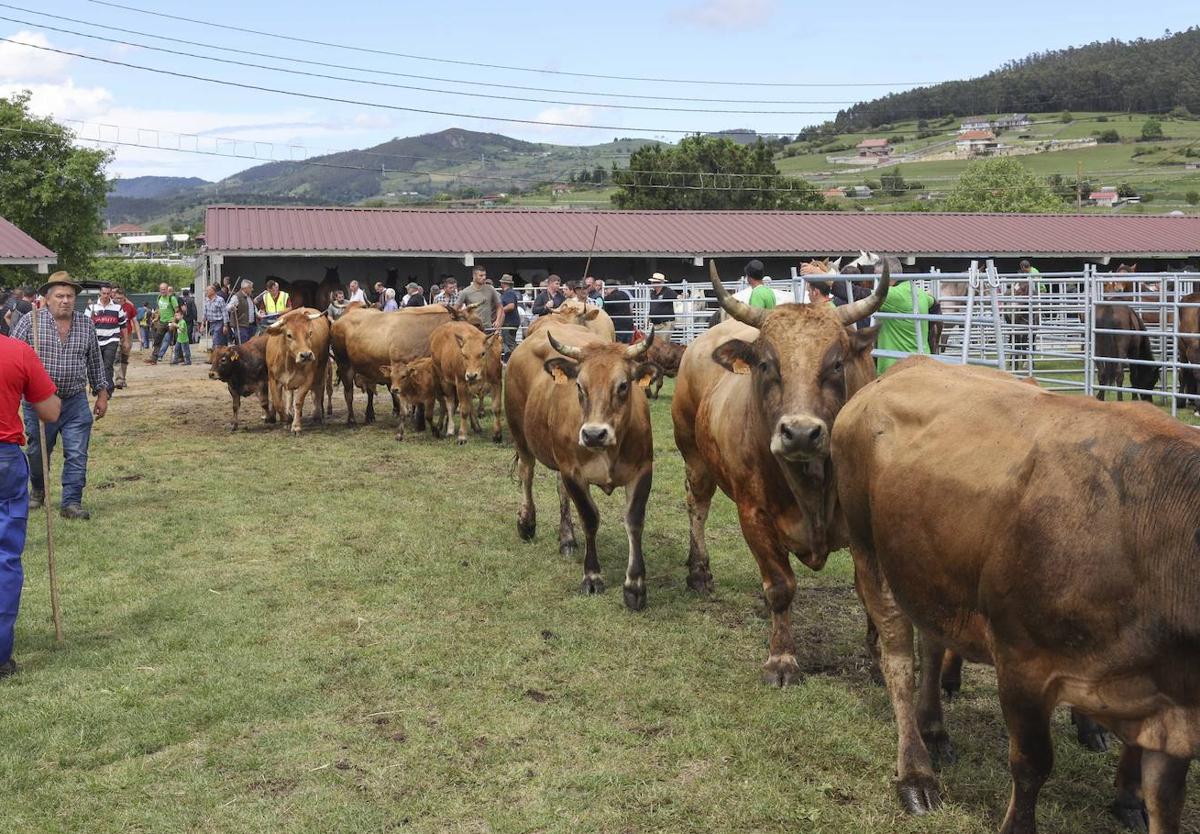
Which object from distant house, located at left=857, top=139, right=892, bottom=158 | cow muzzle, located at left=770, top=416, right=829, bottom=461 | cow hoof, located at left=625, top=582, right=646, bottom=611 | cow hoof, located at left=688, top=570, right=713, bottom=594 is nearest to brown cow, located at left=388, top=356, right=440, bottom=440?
cow hoof, located at left=688, top=570, right=713, bottom=594

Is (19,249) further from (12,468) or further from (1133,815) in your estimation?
(1133,815)

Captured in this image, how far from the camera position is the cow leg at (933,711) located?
4.96 meters

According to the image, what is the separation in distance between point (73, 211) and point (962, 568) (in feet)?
187

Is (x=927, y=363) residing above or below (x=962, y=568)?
above

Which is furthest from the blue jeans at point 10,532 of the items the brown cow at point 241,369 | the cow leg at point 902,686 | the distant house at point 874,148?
the distant house at point 874,148

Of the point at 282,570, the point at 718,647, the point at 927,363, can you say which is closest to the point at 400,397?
the point at 282,570

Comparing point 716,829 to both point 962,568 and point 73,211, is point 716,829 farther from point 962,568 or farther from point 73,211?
point 73,211

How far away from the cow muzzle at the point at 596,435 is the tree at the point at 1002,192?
6940cm

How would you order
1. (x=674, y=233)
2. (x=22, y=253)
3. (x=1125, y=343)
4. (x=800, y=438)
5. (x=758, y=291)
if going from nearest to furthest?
(x=800, y=438) < (x=758, y=291) < (x=1125, y=343) < (x=22, y=253) < (x=674, y=233)

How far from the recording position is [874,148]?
507 ft

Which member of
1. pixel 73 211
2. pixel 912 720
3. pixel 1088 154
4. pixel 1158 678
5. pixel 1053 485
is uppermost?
pixel 1088 154

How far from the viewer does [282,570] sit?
28.0 ft

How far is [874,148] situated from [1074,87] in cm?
2913

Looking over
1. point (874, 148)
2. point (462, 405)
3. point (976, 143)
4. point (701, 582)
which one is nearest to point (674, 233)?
point (462, 405)
